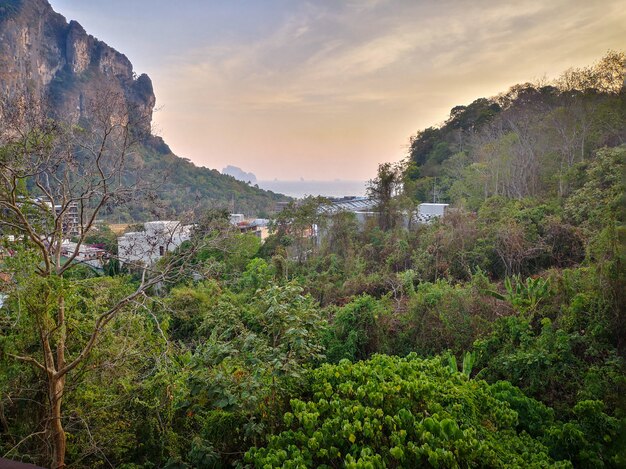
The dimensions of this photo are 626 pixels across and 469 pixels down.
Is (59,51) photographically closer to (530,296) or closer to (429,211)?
(429,211)

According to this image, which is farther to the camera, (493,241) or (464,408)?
(493,241)

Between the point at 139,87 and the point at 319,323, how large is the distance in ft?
175

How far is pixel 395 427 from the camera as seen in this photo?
7.20 ft

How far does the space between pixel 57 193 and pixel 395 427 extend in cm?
409

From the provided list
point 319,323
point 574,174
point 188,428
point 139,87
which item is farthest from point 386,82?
point 139,87

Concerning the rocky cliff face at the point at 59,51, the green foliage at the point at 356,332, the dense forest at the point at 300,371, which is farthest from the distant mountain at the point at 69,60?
the dense forest at the point at 300,371

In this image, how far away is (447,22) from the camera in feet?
18.9

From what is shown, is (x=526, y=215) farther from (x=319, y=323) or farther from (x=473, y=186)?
(x=319, y=323)

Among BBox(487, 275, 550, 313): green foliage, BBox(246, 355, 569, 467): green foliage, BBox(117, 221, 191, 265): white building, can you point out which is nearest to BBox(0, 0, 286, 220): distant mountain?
BBox(487, 275, 550, 313): green foliage

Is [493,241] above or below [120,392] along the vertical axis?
above

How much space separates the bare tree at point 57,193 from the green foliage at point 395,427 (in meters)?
1.91

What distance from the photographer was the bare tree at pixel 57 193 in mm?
3270

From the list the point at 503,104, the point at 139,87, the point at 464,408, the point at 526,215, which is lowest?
the point at 464,408

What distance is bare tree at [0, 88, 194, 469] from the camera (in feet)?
10.7
